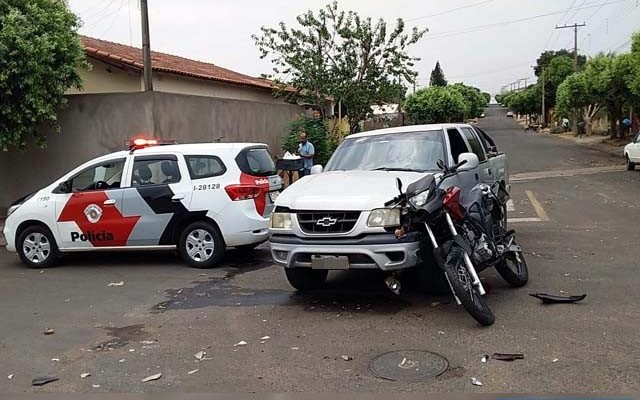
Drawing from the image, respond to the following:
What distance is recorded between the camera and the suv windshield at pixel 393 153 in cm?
781

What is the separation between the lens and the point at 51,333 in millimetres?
6371

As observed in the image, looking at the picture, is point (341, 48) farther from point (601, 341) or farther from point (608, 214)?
point (601, 341)

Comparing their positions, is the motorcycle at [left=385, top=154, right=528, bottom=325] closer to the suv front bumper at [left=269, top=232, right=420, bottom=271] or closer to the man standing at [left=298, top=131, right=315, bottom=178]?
the suv front bumper at [left=269, top=232, right=420, bottom=271]

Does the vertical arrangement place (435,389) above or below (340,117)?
below

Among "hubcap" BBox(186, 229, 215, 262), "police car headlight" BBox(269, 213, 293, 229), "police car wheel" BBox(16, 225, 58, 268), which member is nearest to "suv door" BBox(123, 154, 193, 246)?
"hubcap" BBox(186, 229, 215, 262)

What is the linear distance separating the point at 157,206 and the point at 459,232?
15.6ft

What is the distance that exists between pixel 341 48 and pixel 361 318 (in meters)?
18.3

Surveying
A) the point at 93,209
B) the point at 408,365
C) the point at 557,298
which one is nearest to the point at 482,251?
the point at 557,298

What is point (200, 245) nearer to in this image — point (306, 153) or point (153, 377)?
point (153, 377)

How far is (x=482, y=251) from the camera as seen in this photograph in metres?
6.48

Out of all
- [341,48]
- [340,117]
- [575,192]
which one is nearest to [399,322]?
[575,192]

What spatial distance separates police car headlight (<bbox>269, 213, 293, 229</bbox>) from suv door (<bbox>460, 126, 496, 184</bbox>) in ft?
10.9

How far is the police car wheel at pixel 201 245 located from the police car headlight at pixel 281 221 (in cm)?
248

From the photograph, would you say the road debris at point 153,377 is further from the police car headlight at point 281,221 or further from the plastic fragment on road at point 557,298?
the plastic fragment on road at point 557,298
